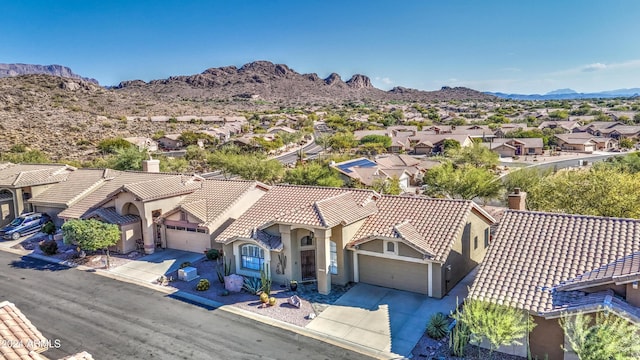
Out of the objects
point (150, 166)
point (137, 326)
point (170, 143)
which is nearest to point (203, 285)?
point (137, 326)

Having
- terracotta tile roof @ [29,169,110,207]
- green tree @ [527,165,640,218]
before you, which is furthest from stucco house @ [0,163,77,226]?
green tree @ [527,165,640,218]

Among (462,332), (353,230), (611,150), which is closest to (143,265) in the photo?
(353,230)

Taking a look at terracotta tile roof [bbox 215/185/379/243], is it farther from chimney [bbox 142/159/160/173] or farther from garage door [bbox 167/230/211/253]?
chimney [bbox 142/159/160/173]

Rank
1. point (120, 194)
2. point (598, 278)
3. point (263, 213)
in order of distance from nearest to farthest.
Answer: point (598, 278) → point (263, 213) → point (120, 194)

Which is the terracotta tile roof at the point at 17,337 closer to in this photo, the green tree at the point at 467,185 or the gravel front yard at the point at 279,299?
the gravel front yard at the point at 279,299

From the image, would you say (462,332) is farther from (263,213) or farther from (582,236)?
(263,213)
